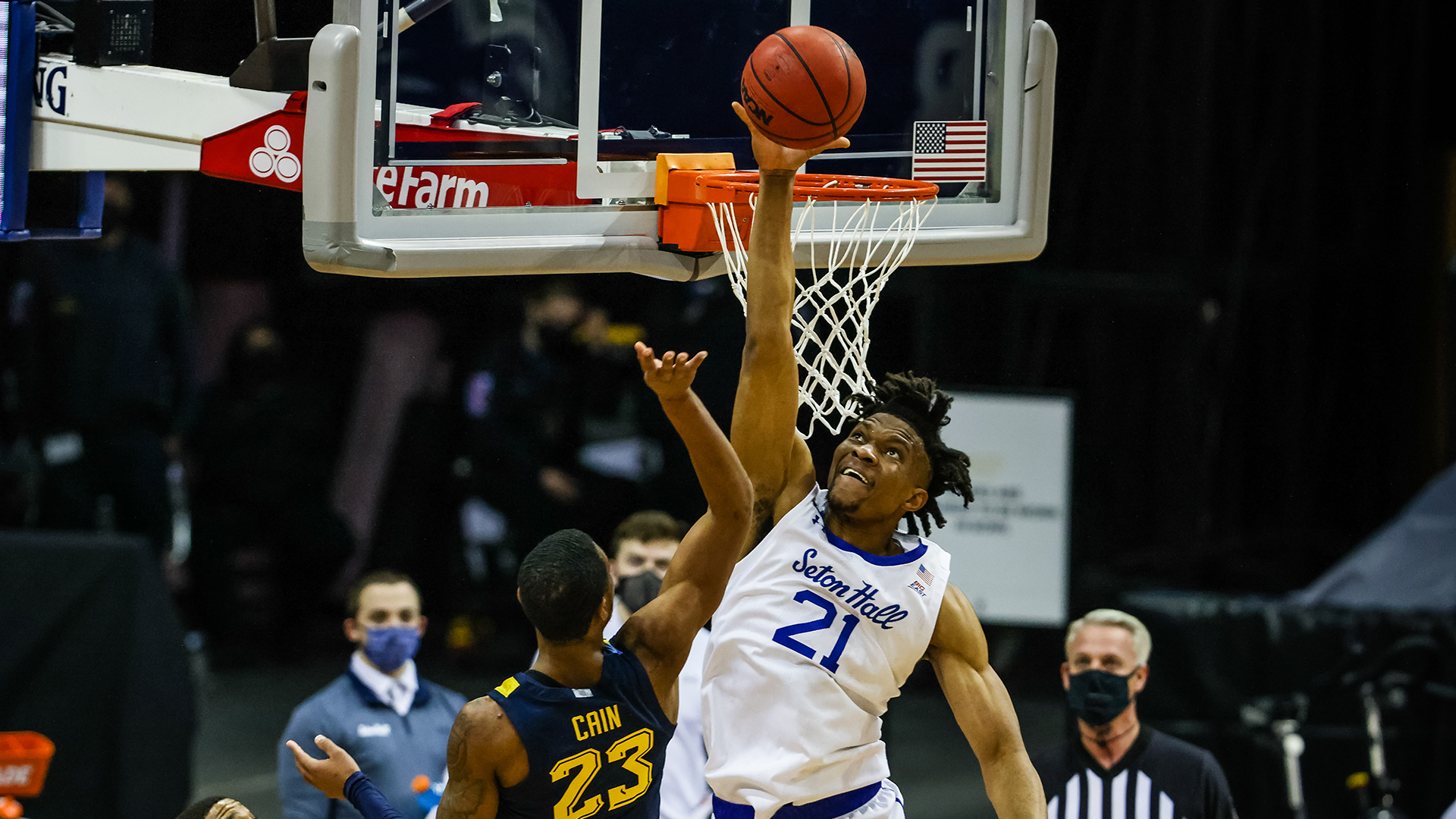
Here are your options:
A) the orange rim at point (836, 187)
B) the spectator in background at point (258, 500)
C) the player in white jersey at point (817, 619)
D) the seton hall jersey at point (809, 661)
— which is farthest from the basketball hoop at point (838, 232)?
the spectator in background at point (258, 500)

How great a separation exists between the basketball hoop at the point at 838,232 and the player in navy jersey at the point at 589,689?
25.7 inches

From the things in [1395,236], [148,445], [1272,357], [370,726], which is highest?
[1395,236]

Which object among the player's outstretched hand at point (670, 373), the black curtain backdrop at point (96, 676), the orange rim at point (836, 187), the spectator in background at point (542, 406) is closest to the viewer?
the player's outstretched hand at point (670, 373)

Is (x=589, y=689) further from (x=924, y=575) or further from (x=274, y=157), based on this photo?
(x=274, y=157)

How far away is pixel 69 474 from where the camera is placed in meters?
7.94

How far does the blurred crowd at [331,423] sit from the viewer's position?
797cm

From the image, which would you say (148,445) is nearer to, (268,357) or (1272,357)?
(268,357)

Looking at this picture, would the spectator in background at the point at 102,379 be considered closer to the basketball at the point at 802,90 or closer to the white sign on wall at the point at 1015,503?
the white sign on wall at the point at 1015,503

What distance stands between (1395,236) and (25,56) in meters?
7.53

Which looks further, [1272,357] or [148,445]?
[1272,357]

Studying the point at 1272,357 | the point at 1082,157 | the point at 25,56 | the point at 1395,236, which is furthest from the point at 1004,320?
the point at 25,56

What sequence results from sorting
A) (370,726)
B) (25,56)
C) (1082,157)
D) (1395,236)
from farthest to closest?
(1395,236) → (1082,157) → (370,726) → (25,56)

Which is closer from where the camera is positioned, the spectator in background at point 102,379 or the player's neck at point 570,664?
the player's neck at point 570,664

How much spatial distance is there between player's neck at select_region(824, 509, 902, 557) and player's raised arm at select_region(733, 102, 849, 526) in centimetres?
18
